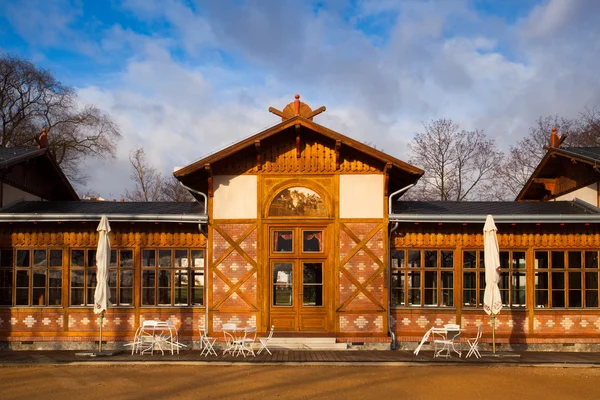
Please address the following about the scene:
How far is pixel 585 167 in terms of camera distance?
1711 cm

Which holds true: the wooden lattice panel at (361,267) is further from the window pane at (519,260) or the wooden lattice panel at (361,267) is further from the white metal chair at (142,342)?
the white metal chair at (142,342)

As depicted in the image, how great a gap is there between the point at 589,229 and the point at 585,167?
6.39 feet

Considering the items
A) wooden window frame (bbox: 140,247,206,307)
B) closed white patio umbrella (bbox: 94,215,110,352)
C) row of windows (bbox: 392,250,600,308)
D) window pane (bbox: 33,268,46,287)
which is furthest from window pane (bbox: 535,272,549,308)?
window pane (bbox: 33,268,46,287)

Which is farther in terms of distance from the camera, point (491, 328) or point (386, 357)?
point (491, 328)

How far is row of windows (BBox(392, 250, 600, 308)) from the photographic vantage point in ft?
52.5

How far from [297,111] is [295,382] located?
6.96 metres

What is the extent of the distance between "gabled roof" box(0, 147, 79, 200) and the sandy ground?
590 cm

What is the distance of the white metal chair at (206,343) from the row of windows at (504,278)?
453 cm

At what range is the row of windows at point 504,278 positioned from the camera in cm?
1602

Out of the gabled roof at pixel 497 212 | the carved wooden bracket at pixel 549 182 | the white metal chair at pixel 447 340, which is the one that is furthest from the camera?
the carved wooden bracket at pixel 549 182

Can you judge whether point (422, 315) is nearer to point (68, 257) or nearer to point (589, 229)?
point (589, 229)

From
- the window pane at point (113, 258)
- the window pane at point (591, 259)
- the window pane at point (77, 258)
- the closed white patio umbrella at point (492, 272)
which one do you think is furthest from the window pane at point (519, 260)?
the window pane at point (77, 258)

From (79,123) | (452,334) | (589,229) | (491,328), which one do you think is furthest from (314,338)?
(79,123)

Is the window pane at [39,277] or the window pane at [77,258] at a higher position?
the window pane at [77,258]
